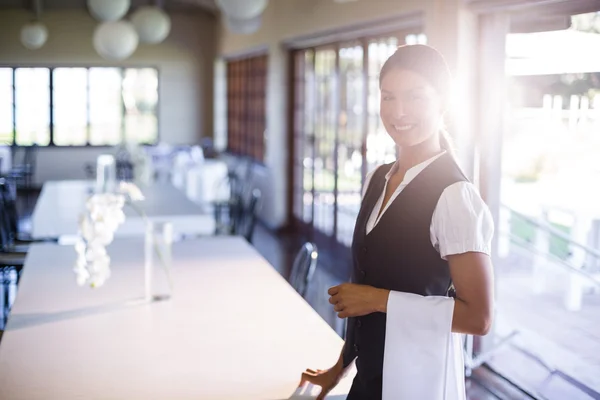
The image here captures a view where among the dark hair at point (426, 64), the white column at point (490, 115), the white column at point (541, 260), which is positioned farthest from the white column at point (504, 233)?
the dark hair at point (426, 64)

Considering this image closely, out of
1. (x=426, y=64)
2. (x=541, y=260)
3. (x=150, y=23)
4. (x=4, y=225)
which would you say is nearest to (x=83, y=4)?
(x=150, y=23)

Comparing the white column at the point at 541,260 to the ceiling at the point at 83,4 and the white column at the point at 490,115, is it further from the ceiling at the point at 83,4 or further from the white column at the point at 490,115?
the ceiling at the point at 83,4

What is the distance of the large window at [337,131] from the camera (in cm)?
646

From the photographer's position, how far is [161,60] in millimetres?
12805

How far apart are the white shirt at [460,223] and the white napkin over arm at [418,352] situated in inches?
4.1

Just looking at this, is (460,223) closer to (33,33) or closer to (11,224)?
(11,224)

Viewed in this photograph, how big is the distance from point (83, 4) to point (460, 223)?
38.8ft

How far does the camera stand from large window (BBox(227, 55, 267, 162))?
399 inches

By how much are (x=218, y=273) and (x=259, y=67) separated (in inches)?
274

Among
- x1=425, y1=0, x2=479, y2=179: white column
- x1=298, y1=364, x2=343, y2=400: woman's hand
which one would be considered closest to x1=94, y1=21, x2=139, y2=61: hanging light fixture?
x1=425, y1=0, x2=479, y2=179: white column

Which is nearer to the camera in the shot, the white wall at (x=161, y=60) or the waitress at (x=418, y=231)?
the waitress at (x=418, y=231)

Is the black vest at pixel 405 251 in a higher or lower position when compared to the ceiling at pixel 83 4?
lower

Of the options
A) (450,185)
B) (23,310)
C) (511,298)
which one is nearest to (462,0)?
(511,298)

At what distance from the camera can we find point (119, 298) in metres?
3.04
